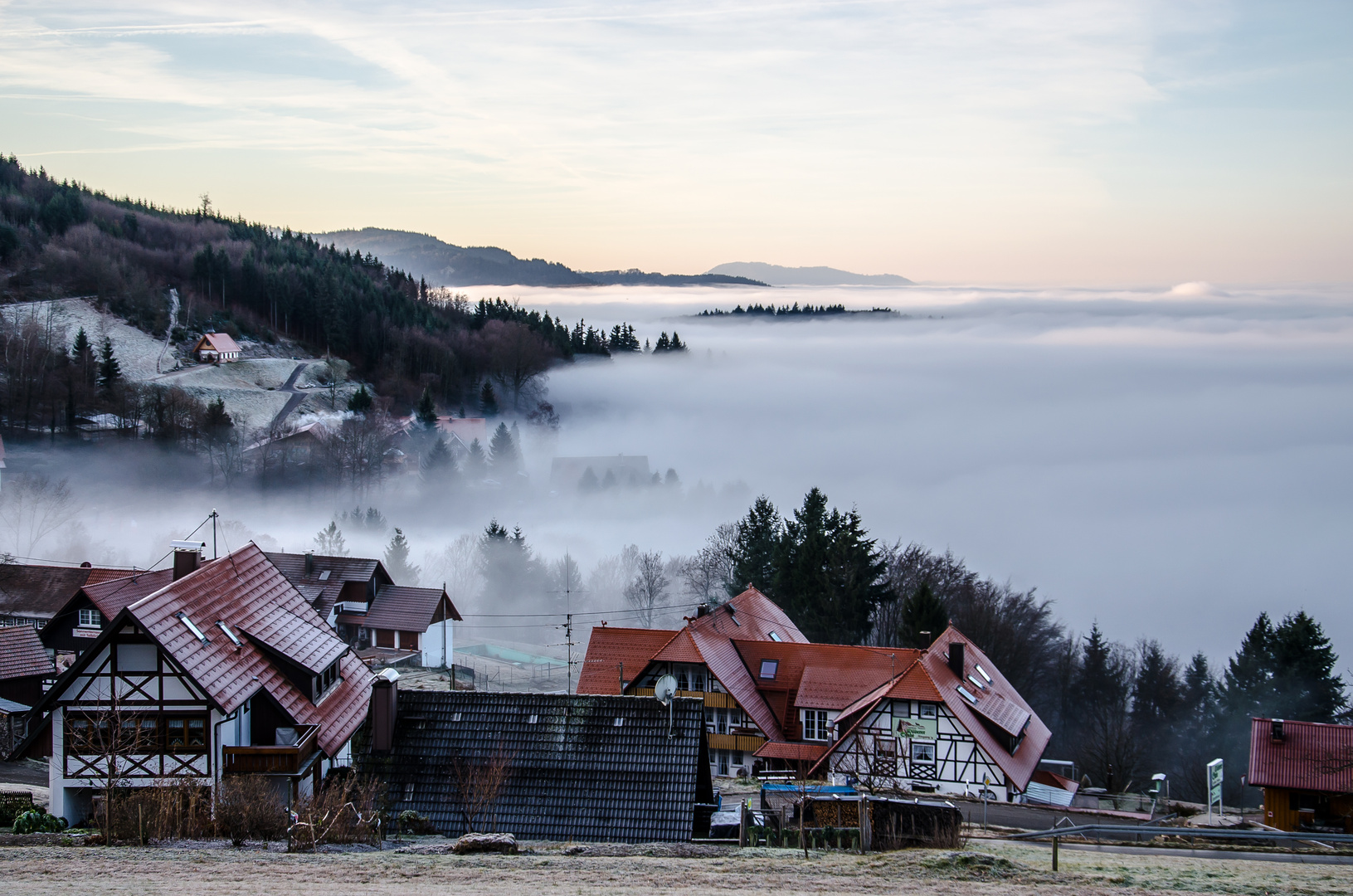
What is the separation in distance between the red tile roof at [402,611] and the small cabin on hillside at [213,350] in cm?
11644

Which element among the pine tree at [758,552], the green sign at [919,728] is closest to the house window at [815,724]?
the green sign at [919,728]

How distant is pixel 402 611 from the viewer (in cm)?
5938

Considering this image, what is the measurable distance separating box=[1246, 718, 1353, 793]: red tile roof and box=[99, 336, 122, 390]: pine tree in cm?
14571

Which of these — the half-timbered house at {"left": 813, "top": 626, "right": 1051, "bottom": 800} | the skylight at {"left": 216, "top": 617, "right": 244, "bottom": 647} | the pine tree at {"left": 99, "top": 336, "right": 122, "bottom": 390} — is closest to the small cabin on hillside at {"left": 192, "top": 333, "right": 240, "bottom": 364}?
the pine tree at {"left": 99, "top": 336, "right": 122, "bottom": 390}

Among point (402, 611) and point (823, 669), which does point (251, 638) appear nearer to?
point (823, 669)

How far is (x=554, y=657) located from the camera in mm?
78625

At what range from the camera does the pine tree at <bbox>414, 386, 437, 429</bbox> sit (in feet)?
546

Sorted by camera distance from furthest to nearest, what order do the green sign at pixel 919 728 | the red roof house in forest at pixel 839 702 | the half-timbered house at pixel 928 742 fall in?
the green sign at pixel 919 728, the red roof house in forest at pixel 839 702, the half-timbered house at pixel 928 742

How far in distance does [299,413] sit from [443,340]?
47847 millimetres

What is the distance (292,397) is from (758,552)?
362 ft

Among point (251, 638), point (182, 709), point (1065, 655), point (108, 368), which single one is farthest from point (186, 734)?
point (108, 368)

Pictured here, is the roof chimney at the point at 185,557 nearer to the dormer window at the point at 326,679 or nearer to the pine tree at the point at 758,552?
the dormer window at the point at 326,679

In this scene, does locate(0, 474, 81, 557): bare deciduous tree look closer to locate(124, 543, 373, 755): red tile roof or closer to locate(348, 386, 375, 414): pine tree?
locate(348, 386, 375, 414): pine tree

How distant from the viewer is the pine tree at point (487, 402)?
195750 millimetres
